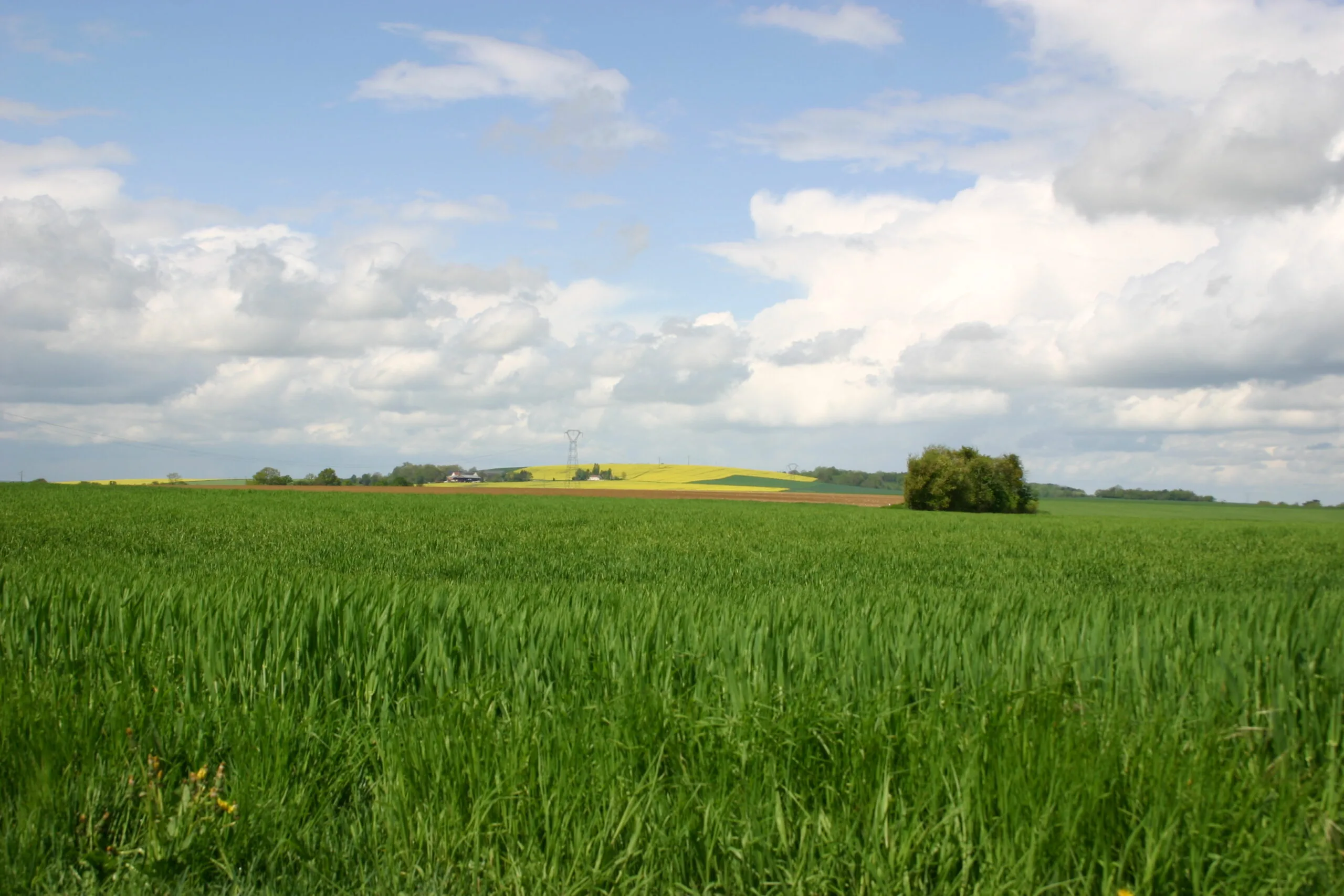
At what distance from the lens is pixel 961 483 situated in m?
68.4

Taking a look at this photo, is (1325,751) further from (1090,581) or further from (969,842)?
(1090,581)

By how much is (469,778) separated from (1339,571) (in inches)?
889

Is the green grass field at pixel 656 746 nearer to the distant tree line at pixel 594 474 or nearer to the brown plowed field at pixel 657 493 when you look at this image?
the brown plowed field at pixel 657 493

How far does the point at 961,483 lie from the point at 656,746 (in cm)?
6872

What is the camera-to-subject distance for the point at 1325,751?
13.8 feet

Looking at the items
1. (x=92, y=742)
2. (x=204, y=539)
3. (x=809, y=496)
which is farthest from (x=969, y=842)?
(x=809, y=496)

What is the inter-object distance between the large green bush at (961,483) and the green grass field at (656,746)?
208 ft

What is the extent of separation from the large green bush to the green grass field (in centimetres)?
6345

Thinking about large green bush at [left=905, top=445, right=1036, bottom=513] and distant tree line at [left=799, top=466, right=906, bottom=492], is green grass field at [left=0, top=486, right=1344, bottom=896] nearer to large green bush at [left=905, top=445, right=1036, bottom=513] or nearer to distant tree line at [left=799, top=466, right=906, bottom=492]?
large green bush at [left=905, top=445, right=1036, bottom=513]

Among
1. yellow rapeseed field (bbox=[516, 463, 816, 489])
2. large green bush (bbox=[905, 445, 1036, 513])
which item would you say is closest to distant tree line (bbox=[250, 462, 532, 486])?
yellow rapeseed field (bbox=[516, 463, 816, 489])

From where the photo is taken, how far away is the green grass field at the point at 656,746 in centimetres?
348

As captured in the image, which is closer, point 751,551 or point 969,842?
point 969,842

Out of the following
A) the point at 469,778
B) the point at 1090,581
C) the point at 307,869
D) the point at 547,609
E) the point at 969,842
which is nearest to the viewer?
the point at 969,842

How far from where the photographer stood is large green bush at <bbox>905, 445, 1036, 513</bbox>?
2675 inches
